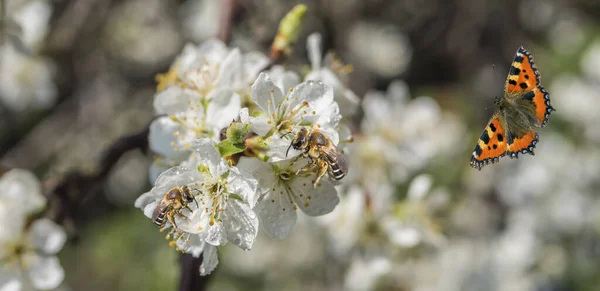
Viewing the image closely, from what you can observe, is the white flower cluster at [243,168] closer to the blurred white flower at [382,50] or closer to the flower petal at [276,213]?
the flower petal at [276,213]

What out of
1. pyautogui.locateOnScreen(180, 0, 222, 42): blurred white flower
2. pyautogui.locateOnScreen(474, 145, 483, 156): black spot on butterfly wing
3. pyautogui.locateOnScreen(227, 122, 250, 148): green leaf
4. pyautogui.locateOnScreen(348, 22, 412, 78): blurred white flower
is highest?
pyautogui.locateOnScreen(348, 22, 412, 78): blurred white flower

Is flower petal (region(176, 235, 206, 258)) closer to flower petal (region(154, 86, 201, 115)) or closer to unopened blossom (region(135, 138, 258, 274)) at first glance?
unopened blossom (region(135, 138, 258, 274))

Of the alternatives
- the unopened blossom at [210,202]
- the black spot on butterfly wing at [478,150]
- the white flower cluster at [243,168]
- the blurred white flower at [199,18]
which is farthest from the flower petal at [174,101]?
the blurred white flower at [199,18]

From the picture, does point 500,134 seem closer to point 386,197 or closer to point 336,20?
point 386,197

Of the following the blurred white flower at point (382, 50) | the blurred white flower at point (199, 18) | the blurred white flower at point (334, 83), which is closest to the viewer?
the blurred white flower at point (334, 83)

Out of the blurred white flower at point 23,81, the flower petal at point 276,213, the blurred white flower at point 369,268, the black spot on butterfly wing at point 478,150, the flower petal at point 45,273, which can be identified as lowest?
the flower petal at point 45,273

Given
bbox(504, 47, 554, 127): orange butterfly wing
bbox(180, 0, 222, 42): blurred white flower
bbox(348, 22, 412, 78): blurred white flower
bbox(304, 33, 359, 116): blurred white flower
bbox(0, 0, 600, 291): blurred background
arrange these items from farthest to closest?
1. bbox(348, 22, 412, 78): blurred white flower
2. bbox(180, 0, 222, 42): blurred white flower
3. bbox(0, 0, 600, 291): blurred background
4. bbox(304, 33, 359, 116): blurred white flower
5. bbox(504, 47, 554, 127): orange butterfly wing

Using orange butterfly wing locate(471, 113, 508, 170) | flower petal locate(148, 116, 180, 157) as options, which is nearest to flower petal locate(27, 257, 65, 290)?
flower petal locate(148, 116, 180, 157)
